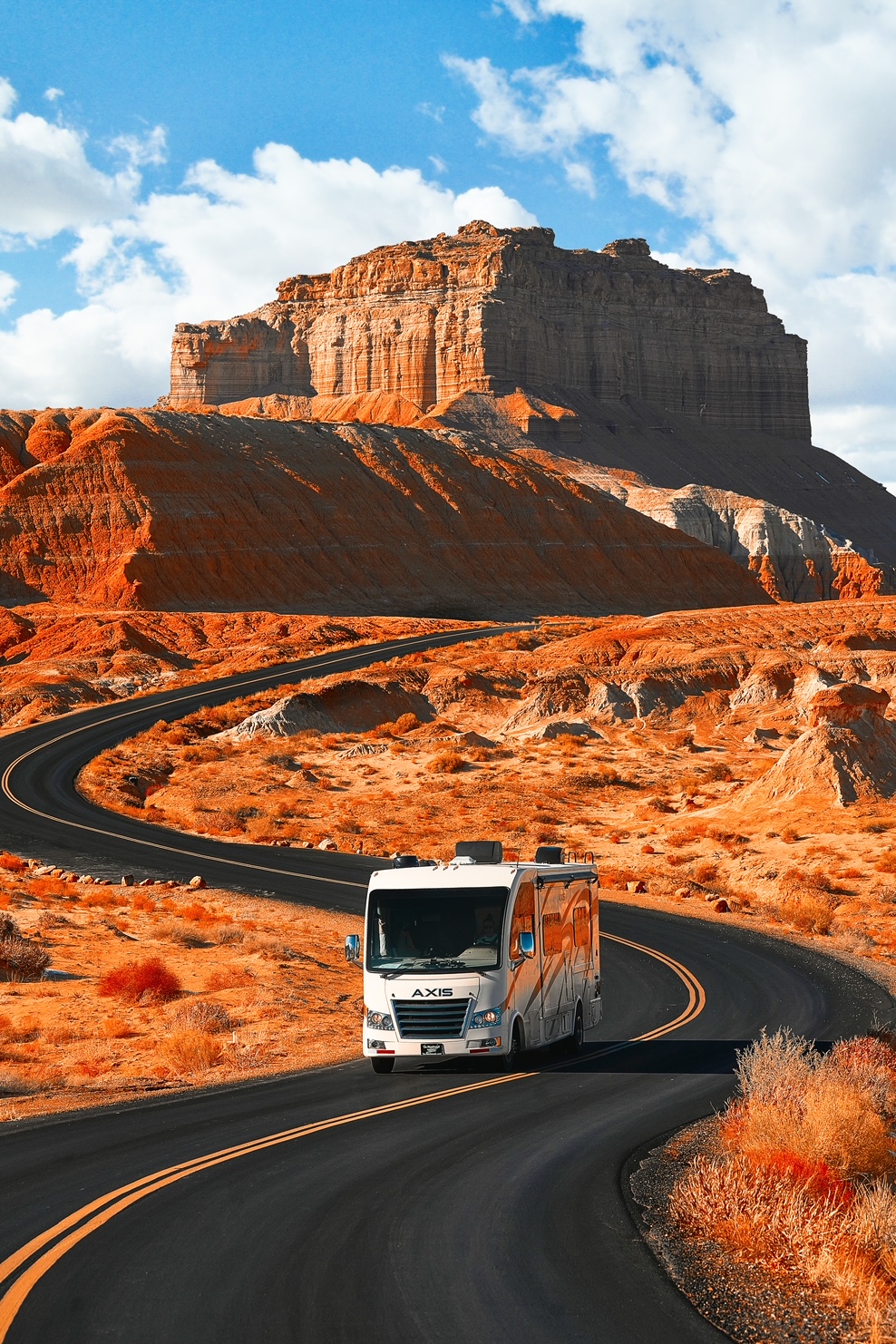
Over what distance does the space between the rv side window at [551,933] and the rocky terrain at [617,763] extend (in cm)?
1319

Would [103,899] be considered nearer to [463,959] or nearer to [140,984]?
[140,984]

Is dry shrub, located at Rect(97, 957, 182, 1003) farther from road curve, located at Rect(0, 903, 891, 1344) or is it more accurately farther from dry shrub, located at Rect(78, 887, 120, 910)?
dry shrub, located at Rect(78, 887, 120, 910)

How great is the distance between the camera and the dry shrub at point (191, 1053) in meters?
18.9

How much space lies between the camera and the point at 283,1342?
797 cm

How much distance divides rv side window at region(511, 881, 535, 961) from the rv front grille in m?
0.95

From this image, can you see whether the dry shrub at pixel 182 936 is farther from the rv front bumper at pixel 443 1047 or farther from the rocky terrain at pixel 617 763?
the rocky terrain at pixel 617 763

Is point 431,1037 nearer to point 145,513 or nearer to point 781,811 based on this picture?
point 781,811

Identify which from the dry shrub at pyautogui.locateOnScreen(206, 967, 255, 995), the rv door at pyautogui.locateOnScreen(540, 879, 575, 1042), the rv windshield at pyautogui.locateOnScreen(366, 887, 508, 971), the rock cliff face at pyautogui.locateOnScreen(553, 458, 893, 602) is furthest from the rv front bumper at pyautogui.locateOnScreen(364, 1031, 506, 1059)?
the rock cliff face at pyautogui.locateOnScreen(553, 458, 893, 602)

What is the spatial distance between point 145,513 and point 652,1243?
104 m

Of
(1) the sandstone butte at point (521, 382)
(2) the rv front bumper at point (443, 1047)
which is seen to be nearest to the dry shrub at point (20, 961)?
(2) the rv front bumper at point (443, 1047)

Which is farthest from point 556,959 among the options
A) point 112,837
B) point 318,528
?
point 318,528

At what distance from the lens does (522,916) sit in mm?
17328

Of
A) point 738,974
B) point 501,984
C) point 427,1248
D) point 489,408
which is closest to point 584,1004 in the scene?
point 501,984

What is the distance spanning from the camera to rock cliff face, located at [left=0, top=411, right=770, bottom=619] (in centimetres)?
10669
